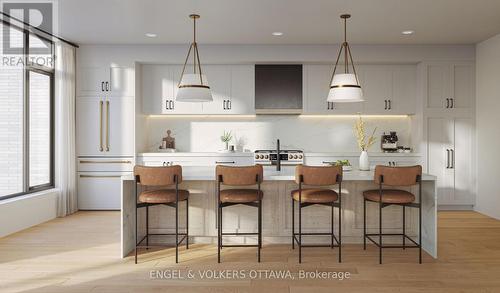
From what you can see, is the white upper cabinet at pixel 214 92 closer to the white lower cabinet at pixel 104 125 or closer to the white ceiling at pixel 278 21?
the white lower cabinet at pixel 104 125

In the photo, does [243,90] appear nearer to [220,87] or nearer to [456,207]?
[220,87]

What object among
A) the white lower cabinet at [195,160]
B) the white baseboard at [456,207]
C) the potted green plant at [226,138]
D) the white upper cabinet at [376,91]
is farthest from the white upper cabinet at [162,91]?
the white baseboard at [456,207]

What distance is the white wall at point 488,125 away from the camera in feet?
17.6

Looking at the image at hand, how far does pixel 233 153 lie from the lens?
6.09m

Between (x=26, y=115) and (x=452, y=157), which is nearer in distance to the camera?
(x=26, y=115)

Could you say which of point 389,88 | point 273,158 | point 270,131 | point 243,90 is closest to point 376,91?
point 389,88

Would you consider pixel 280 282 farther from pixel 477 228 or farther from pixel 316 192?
pixel 477 228

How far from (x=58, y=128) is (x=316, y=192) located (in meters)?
4.10

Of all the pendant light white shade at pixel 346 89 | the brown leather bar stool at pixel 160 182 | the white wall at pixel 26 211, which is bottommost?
the white wall at pixel 26 211

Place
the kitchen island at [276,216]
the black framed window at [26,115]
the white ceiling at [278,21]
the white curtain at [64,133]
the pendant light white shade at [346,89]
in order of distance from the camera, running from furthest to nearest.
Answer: the white curtain at [64,133], the black framed window at [26,115], the white ceiling at [278,21], the kitchen island at [276,216], the pendant light white shade at [346,89]

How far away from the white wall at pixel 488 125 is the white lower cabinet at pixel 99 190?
18.2 ft

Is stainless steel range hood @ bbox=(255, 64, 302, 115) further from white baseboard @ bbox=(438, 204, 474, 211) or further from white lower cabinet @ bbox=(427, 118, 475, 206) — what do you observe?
white baseboard @ bbox=(438, 204, 474, 211)

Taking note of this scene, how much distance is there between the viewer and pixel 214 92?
614cm

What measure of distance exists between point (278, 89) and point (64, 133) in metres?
3.34
